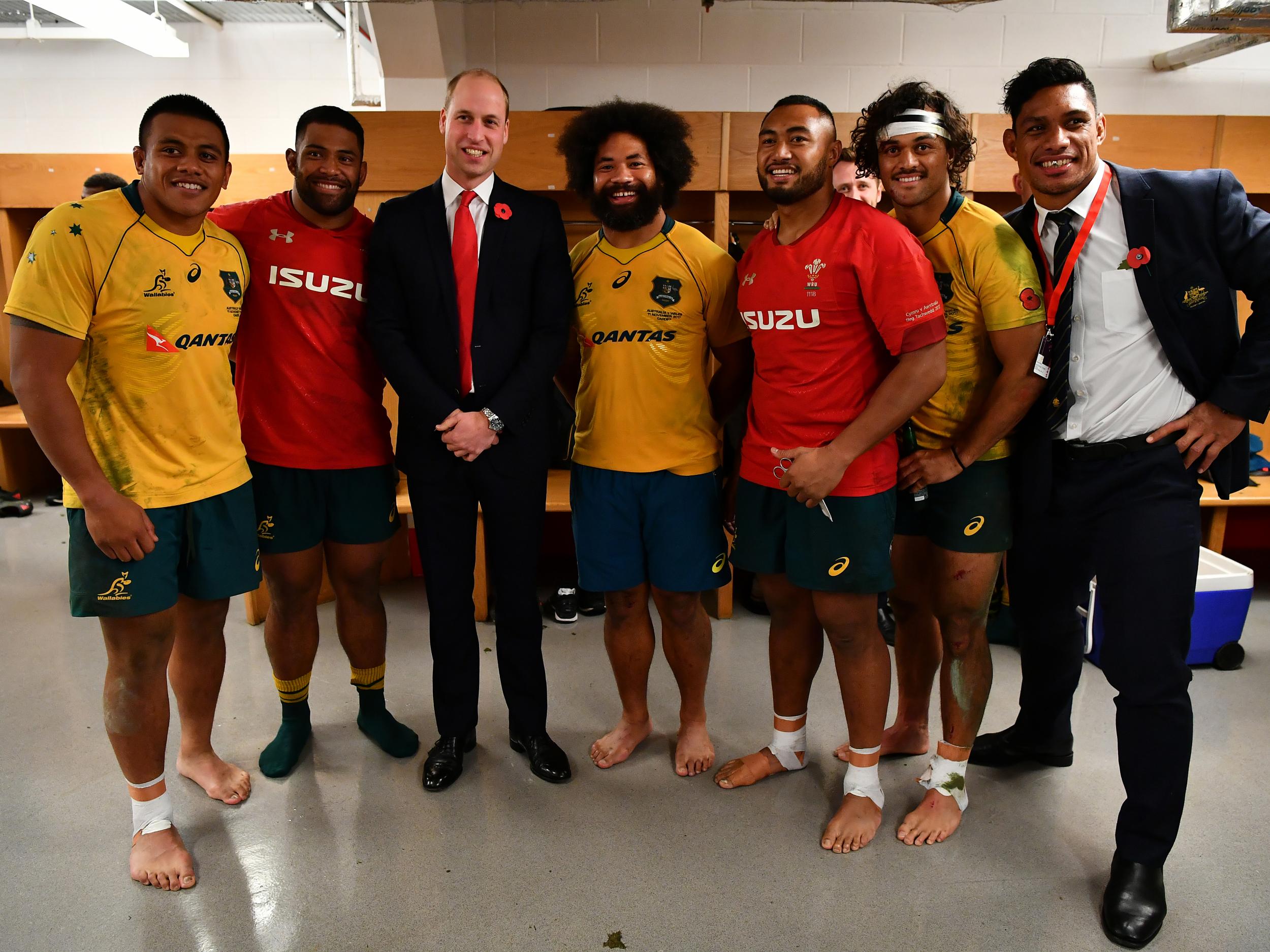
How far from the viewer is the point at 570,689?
9.27 feet

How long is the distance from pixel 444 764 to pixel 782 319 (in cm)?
142

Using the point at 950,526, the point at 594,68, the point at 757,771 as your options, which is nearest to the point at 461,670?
the point at 757,771

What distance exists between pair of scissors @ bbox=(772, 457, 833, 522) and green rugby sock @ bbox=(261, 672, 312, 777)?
1.40 meters

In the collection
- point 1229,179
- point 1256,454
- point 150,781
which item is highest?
point 1229,179

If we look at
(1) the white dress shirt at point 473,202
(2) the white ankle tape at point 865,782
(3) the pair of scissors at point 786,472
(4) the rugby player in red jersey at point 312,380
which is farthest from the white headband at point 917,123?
(2) the white ankle tape at point 865,782

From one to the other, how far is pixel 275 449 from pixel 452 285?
59cm

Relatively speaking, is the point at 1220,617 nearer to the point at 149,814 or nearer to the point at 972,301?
the point at 972,301

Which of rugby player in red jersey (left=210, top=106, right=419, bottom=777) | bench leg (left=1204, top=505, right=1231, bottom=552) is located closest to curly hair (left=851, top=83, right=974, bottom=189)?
rugby player in red jersey (left=210, top=106, right=419, bottom=777)

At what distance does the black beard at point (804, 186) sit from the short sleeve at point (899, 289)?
163mm

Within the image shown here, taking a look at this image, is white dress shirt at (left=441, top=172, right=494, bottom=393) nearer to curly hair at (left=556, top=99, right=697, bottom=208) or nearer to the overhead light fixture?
curly hair at (left=556, top=99, right=697, bottom=208)

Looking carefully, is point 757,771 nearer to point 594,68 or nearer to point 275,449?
point 275,449

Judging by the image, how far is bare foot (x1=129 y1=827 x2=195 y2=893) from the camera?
186 cm

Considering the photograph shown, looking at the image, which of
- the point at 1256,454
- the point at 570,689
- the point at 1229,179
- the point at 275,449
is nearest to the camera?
the point at 1229,179

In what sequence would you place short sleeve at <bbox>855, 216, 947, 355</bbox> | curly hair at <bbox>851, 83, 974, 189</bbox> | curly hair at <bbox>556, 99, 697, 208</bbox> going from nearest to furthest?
1. short sleeve at <bbox>855, 216, 947, 355</bbox>
2. curly hair at <bbox>851, 83, 974, 189</bbox>
3. curly hair at <bbox>556, 99, 697, 208</bbox>
